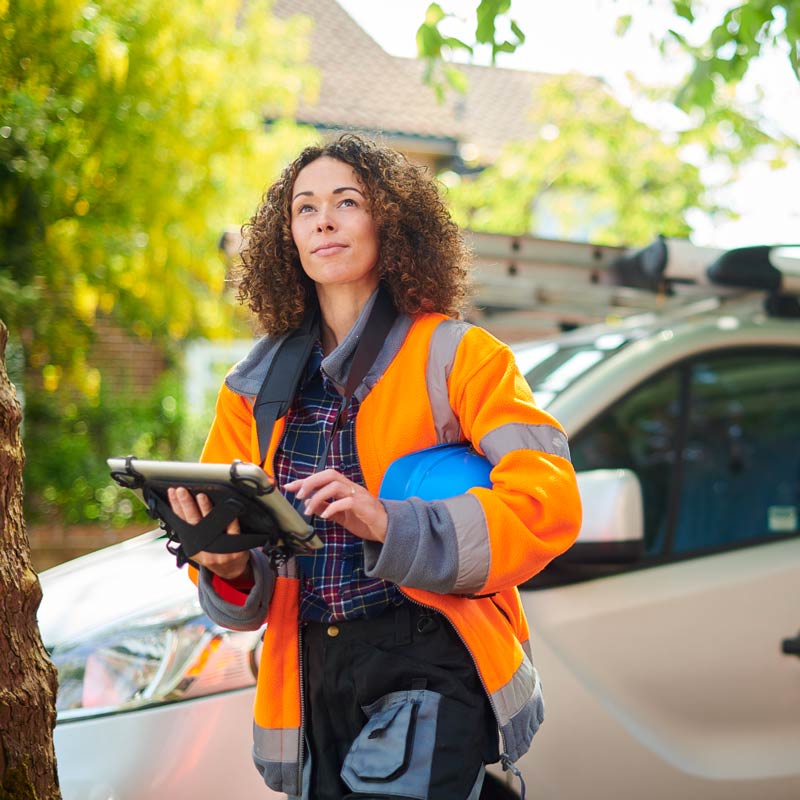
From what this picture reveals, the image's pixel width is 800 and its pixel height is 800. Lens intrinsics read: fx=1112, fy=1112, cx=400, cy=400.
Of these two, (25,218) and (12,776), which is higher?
(25,218)

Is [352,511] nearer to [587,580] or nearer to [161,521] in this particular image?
[161,521]

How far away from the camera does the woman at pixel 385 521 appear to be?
6.61 feet

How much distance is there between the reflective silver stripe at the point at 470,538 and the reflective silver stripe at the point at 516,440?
11cm

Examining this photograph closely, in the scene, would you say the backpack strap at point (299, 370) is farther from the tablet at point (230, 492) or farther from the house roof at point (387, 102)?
the house roof at point (387, 102)

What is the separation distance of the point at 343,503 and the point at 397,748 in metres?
0.50

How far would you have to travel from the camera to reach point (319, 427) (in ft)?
7.54

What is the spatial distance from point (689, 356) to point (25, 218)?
17.8 ft

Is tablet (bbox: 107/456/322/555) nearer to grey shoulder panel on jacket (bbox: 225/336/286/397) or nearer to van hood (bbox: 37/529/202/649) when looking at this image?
grey shoulder panel on jacket (bbox: 225/336/286/397)

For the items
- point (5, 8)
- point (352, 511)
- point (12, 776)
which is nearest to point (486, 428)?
point (352, 511)

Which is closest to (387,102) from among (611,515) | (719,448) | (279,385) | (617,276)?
(719,448)

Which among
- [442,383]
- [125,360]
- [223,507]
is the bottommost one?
[223,507]

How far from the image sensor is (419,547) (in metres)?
1.99

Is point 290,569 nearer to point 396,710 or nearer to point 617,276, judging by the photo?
point 396,710

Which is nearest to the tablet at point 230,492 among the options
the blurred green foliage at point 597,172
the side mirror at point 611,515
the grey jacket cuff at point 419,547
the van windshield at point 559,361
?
the grey jacket cuff at point 419,547
